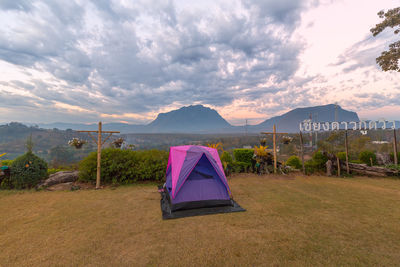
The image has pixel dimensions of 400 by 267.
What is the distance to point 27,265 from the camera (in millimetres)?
2654

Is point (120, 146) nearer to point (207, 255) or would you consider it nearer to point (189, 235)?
point (189, 235)

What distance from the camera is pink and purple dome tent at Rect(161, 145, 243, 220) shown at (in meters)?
4.80

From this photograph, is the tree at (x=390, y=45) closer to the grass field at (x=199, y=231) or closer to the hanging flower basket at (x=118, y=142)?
the grass field at (x=199, y=231)

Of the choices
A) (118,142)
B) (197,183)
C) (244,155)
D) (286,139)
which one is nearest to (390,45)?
(286,139)

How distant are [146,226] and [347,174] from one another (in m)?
11.1

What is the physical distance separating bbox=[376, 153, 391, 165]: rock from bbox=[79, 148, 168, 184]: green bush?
42.3 ft

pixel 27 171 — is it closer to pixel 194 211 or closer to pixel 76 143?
pixel 76 143

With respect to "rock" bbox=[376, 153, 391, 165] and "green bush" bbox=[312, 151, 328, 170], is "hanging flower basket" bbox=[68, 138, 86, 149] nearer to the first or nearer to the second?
"green bush" bbox=[312, 151, 328, 170]

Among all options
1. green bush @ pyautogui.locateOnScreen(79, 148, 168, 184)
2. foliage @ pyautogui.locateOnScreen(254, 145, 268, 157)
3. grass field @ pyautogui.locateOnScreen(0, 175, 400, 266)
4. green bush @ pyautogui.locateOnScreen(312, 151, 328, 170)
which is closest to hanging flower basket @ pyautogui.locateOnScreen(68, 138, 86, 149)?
green bush @ pyautogui.locateOnScreen(79, 148, 168, 184)

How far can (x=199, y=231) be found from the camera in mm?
3709

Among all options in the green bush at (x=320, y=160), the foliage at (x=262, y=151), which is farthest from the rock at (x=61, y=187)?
the green bush at (x=320, y=160)

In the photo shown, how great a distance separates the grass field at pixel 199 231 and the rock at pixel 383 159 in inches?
224

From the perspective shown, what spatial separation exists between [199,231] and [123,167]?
5.24m


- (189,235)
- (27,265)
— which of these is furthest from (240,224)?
(27,265)
